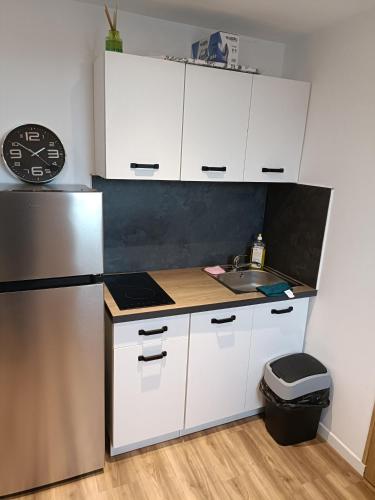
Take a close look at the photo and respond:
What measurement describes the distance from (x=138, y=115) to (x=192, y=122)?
30cm

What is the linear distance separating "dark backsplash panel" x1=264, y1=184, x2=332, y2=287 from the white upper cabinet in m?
0.88

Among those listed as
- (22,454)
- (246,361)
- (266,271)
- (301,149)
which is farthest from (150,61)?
(22,454)

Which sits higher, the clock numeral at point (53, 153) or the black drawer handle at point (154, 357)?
the clock numeral at point (53, 153)

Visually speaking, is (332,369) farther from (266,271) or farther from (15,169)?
(15,169)

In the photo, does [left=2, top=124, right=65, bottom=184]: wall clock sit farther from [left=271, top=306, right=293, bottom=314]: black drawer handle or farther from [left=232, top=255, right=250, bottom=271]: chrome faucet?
[left=271, top=306, right=293, bottom=314]: black drawer handle

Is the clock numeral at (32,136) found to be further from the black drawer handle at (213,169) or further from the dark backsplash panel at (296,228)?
the dark backsplash panel at (296,228)

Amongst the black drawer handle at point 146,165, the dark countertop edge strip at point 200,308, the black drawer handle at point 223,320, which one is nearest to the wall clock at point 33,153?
the black drawer handle at point 146,165

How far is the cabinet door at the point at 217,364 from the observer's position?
1959 mm

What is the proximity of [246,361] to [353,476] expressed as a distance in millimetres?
818

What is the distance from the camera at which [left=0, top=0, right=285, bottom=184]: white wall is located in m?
1.77

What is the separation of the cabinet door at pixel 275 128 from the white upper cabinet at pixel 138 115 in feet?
1.54

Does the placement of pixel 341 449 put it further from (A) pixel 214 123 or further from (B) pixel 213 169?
(A) pixel 214 123

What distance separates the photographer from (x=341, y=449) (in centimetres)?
206

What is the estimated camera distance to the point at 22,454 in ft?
5.40
